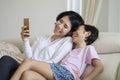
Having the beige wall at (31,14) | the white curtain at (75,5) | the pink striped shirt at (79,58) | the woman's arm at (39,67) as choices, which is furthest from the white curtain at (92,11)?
the woman's arm at (39,67)

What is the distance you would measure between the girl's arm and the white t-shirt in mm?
228

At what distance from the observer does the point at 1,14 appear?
3139 millimetres

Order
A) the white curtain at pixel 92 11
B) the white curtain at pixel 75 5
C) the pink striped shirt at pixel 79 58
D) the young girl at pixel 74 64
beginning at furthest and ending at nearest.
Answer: the white curtain at pixel 75 5
the white curtain at pixel 92 11
the pink striped shirt at pixel 79 58
the young girl at pixel 74 64

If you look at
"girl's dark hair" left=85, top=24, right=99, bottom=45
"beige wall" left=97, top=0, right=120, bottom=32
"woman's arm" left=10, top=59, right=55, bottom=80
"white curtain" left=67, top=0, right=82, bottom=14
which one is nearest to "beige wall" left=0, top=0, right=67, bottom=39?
"white curtain" left=67, top=0, right=82, bottom=14

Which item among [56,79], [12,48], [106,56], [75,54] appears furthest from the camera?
[12,48]

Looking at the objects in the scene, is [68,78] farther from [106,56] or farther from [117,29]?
[117,29]

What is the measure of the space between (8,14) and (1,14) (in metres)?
0.09

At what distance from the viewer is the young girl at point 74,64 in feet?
5.01

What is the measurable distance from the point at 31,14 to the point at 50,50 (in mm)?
1397

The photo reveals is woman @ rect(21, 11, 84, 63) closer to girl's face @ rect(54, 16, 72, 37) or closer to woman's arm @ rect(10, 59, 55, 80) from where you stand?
girl's face @ rect(54, 16, 72, 37)

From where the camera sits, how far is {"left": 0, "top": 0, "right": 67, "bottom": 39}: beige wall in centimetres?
305

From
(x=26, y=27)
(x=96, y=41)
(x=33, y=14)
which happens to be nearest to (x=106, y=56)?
(x=96, y=41)

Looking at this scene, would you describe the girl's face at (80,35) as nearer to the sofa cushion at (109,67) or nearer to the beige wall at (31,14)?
the sofa cushion at (109,67)

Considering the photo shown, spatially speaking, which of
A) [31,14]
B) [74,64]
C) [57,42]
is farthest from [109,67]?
[31,14]
